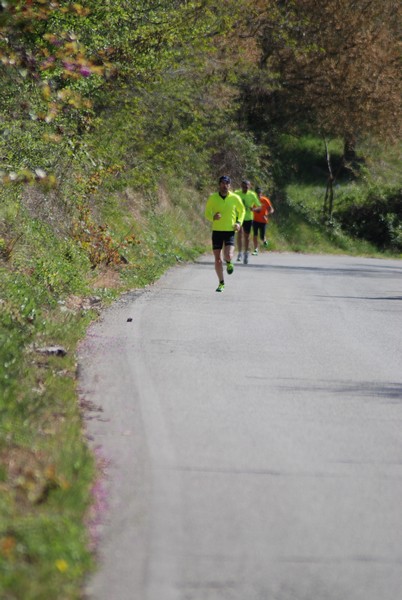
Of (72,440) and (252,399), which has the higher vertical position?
(72,440)

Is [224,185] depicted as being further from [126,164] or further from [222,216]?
[126,164]

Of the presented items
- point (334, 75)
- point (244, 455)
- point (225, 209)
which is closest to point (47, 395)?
Result: point (244, 455)

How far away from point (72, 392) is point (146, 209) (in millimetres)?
22487

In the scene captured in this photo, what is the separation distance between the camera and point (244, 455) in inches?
315

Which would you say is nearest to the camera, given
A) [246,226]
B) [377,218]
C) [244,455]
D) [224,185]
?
[244,455]

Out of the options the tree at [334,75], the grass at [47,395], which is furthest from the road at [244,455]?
the tree at [334,75]

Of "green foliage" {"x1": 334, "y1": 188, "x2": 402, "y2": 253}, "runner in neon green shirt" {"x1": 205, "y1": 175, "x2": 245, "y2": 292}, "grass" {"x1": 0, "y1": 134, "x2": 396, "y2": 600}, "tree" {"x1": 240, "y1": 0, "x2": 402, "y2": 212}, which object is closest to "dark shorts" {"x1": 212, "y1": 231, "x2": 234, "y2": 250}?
"runner in neon green shirt" {"x1": 205, "y1": 175, "x2": 245, "y2": 292}

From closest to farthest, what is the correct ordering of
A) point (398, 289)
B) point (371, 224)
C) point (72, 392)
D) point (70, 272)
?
point (72, 392) → point (70, 272) → point (398, 289) → point (371, 224)

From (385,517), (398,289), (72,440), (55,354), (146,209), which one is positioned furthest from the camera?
(146,209)

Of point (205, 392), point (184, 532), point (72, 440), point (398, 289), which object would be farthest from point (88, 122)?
point (184, 532)

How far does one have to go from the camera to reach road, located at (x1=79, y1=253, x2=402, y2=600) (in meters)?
5.69

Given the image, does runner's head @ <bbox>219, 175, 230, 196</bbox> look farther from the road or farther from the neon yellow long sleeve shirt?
the road

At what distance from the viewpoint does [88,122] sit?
2052cm

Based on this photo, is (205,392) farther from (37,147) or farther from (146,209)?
(146,209)
